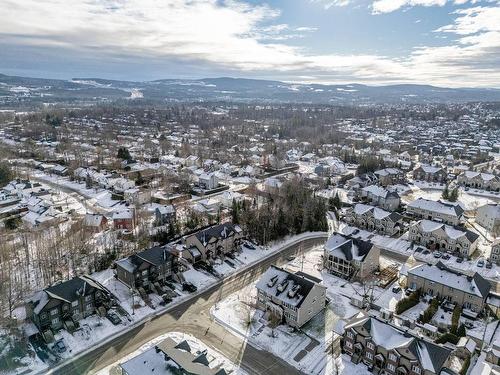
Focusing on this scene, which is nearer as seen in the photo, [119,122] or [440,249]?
[440,249]

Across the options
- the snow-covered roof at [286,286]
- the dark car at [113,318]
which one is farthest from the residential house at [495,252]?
the dark car at [113,318]

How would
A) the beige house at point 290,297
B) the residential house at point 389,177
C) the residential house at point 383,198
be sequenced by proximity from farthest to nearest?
1. the residential house at point 389,177
2. the residential house at point 383,198
3. the beige house at point 290,297

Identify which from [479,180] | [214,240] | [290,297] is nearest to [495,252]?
[290,297]

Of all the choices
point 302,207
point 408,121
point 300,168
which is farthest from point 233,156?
point 408,121

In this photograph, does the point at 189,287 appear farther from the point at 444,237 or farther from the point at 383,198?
the point at 383,198

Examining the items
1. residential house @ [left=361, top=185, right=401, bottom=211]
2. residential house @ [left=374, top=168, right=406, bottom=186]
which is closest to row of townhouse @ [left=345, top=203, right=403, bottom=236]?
residential house @ [left=361, top=185, right=401, bottom=211]

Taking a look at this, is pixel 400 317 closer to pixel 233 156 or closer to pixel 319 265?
pixel 319 265

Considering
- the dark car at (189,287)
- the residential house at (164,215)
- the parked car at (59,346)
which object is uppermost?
the residential house at (164,215)

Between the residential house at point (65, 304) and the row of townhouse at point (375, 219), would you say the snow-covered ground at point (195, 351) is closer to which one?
the residential house at point (65, 304)

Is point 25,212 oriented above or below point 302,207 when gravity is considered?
below
